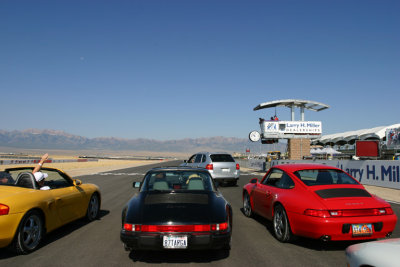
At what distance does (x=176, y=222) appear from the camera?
4.29 meters

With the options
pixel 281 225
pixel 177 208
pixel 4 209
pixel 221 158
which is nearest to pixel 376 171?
pixel 221 158

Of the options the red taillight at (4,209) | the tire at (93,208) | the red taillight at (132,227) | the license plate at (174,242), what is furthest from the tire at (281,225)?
the red taillight at (4,209)

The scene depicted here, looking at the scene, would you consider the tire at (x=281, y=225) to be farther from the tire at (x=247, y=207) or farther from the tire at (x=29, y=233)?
the tire at (x=29, y=233)

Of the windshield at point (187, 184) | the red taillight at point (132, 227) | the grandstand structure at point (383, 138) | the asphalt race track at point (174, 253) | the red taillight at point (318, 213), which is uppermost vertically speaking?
the grandstand structure at point (383, 138)

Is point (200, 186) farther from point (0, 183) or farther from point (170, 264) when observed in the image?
point (0, 183)

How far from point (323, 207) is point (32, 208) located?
453 cm

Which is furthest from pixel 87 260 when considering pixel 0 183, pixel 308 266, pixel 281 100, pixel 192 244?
pixel 281 100

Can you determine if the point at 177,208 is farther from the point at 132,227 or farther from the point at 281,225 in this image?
the point at 281,225

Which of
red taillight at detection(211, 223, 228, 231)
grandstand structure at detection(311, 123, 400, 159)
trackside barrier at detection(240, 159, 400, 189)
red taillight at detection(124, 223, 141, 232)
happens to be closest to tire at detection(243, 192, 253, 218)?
red taillight at detection(211, 223, 228, 231)

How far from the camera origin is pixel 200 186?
18.5 ft

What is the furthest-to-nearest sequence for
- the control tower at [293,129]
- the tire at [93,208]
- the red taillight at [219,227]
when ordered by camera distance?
the control tower at [293,129] < the tire at [93,208] < the red taillight at [219,227]

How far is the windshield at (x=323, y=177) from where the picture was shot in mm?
5828

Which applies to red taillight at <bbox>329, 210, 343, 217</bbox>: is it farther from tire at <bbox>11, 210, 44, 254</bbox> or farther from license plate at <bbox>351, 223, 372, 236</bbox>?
tire at <bbox>11, 210, 44, 254</bbox>

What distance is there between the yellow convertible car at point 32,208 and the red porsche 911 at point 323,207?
12.9ft
